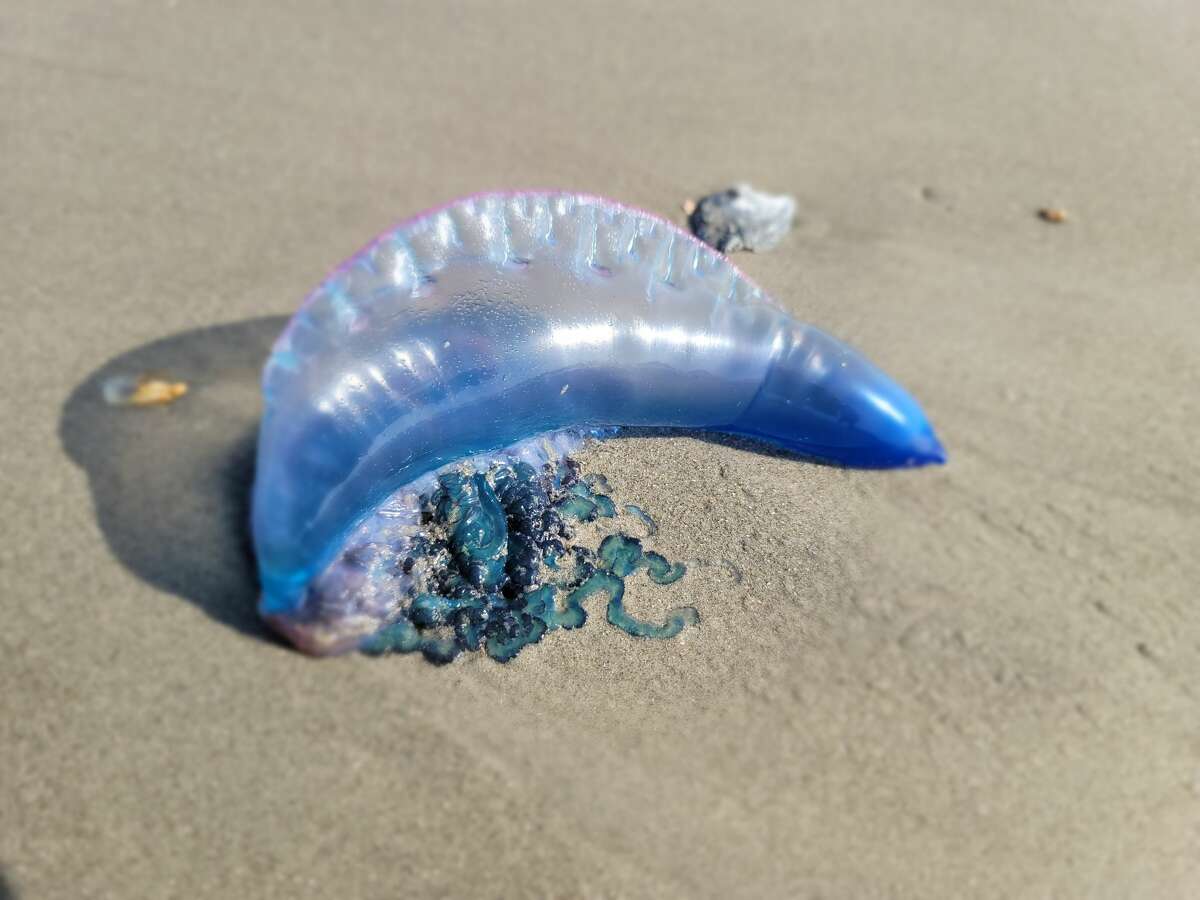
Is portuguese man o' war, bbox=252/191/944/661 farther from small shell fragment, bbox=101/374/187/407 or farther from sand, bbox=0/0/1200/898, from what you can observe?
small shell fragment, bbox=101/374/187/407

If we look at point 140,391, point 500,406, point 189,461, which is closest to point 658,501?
point 500,406

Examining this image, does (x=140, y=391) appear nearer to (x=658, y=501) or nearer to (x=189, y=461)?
(x=189, y=461)

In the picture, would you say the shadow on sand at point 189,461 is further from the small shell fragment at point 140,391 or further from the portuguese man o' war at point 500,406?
the portuguese man o' war at point 500,406

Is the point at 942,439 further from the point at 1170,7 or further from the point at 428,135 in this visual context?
the point at 1170,7

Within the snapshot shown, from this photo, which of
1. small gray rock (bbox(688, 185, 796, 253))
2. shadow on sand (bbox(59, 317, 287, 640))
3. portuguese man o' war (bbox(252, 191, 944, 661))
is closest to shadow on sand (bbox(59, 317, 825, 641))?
shadow on sand (bbox(59, 317, 287, 640))

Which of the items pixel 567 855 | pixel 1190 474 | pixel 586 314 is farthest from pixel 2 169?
pixel 1190 474
